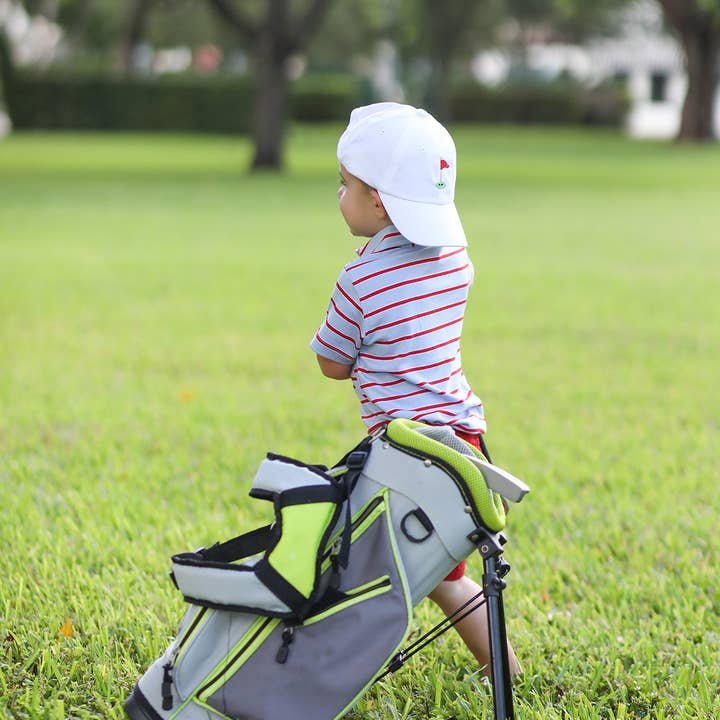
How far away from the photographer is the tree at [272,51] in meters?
21.0

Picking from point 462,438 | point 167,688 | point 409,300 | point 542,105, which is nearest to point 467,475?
point 462,438

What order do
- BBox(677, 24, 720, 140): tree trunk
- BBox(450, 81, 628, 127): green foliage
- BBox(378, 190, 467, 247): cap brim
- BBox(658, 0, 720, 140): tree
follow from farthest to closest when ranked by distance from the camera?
1. BBox(450, 81, 628, 127): green foliage
2. BBox(677, 24, 720, 140): tree trunk
3. BBox(658, 0, 720, 140): tree
4. BBox(378, 190, 467, 247): cap brim

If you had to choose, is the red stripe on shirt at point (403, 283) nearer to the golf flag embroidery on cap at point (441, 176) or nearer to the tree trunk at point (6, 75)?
the golf flag embroidery on cap at point (441, 176)

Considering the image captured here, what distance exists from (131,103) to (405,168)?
3748 cm

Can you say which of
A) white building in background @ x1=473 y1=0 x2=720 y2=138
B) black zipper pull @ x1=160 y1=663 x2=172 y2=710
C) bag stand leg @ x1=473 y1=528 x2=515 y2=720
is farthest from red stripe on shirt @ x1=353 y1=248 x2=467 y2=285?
white building in background @ x1=473 y1=0 x2=720 y2=138

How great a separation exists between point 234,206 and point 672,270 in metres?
7.24

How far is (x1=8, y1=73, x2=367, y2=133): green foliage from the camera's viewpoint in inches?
1470

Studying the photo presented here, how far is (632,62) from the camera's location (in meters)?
86.1

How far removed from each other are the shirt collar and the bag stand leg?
622mm

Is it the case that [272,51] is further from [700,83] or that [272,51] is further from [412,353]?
[412,353]

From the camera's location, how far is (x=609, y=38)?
72.1 m

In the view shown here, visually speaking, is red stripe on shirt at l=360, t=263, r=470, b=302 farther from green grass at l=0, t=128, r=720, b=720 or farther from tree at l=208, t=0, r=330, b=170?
tree at l=208, t=0, r=330, b=170

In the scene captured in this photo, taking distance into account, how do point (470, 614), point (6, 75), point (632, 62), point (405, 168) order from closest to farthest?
point (405, 168) → point (470, 614) → point (6, 75) → point (632, 62)

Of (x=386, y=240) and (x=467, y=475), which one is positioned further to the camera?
(x=386, y=240)
